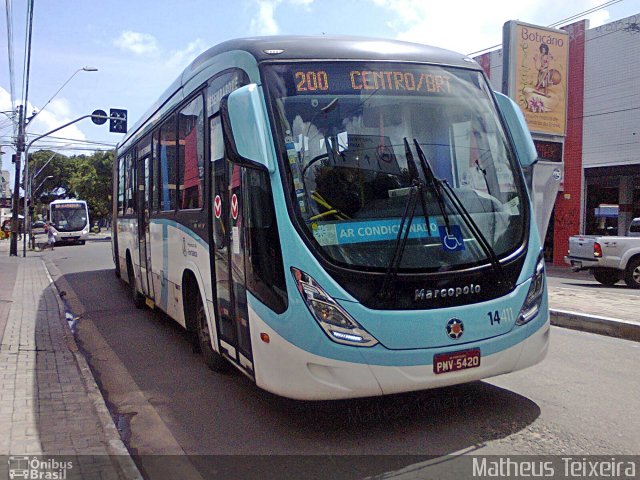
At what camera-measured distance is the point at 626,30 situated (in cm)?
2131

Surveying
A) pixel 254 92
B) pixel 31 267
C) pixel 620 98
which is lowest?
pixel 31 267

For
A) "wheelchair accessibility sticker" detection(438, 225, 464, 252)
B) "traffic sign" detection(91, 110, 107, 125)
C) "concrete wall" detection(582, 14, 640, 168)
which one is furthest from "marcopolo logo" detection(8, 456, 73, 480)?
"traffic sign" detection(91, 110, 107, 125)

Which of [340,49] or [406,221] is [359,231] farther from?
[340,49]

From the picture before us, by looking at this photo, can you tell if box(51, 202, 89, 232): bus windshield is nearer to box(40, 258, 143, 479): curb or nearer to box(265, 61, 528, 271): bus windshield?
box(40, 258, 143, 479): curb

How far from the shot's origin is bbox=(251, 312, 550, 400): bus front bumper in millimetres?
4371

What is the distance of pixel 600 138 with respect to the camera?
2256cm

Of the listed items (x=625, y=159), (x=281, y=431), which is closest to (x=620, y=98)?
(x=625, y=159)

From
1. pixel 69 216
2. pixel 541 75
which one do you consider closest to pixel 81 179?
pixel 69 216

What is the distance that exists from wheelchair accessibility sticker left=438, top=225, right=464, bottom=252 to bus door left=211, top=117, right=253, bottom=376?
1.53m

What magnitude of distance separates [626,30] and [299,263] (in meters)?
21.0

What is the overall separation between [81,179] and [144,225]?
6372 centimetres

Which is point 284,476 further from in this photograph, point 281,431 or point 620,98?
point 620,98

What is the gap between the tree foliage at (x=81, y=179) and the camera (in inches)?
2630

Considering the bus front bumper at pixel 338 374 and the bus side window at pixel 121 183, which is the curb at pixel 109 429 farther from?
the bus side window at pixel 121 183
